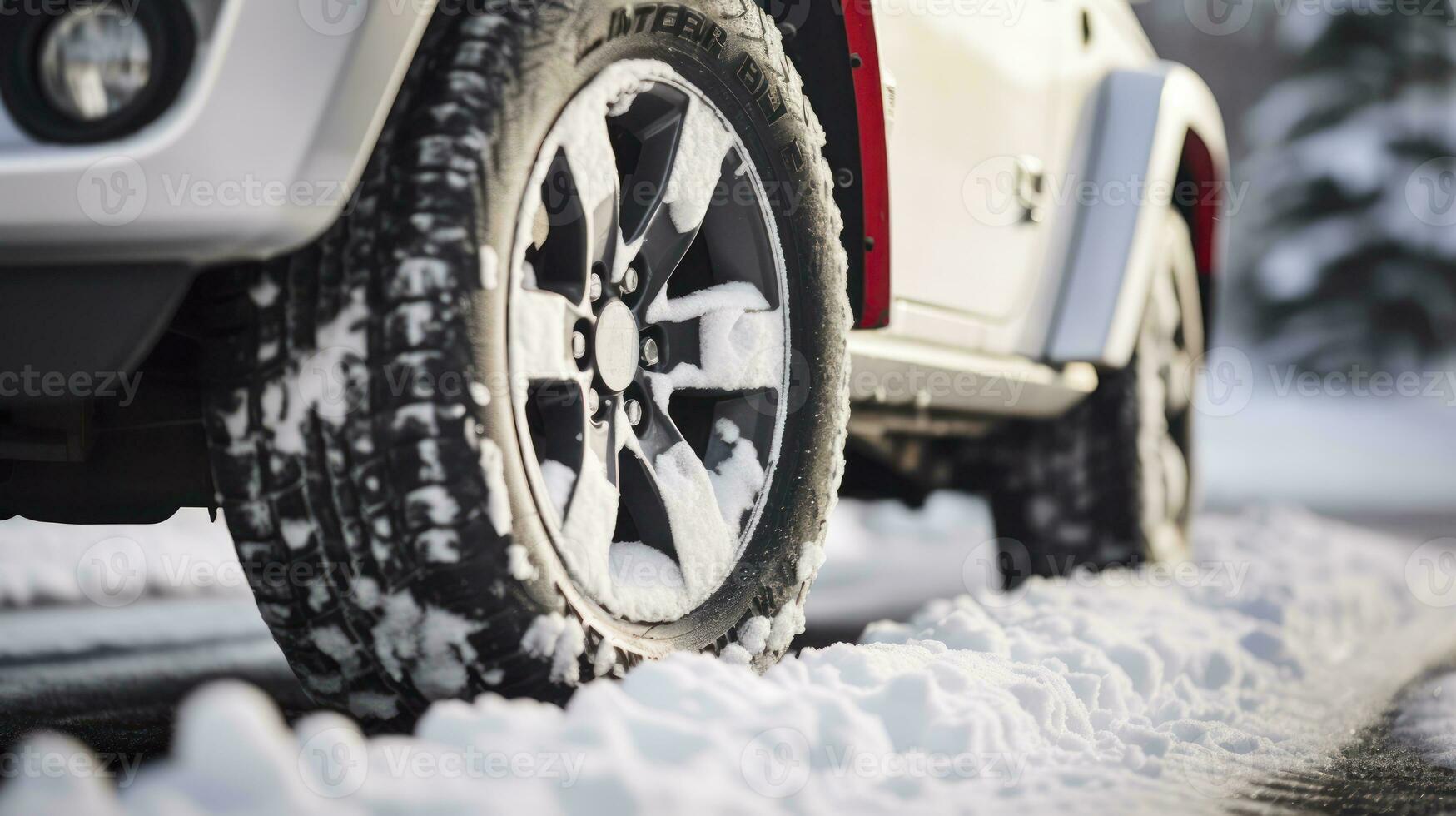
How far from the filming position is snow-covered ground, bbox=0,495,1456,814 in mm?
1121

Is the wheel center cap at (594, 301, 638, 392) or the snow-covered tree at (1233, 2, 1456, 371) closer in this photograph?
the wheel center cap at (594, 301, 638, 392)

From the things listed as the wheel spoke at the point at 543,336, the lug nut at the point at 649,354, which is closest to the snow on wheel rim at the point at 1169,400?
the lug nut at the point at 649,354

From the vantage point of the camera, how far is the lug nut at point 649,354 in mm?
1776

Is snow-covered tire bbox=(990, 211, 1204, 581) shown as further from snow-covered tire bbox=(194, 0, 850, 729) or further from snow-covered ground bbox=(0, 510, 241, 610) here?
snow-covered tire bbox=(194, 0, 850, 729)

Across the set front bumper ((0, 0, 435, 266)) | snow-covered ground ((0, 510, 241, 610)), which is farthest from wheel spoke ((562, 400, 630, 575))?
snow-covered ground ((0, 510, 241, 610))

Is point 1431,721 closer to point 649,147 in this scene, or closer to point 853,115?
point 853,115

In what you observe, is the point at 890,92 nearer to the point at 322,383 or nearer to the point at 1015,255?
the point at 1015,255

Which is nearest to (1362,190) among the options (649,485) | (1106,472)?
(1106,472)

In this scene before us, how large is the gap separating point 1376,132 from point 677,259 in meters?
22.6

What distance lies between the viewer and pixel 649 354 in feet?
5.86

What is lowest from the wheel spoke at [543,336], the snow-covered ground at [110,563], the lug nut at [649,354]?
the snow-covered ground at [110,563]

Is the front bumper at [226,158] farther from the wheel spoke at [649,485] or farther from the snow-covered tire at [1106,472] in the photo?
the snow-covered tire at [1106,472]

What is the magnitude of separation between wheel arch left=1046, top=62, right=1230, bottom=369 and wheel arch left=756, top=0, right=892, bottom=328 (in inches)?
47.2

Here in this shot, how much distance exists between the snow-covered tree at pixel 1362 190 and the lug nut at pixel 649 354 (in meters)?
21.7
